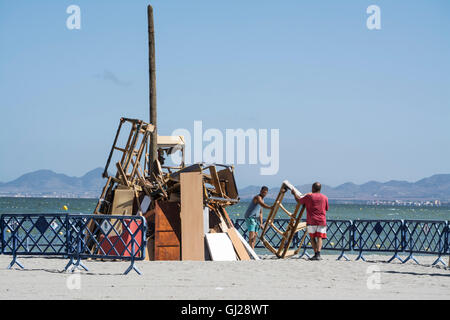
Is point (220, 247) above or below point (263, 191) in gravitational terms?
below

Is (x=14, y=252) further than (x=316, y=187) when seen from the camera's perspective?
No

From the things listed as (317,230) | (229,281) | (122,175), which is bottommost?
(229,281)

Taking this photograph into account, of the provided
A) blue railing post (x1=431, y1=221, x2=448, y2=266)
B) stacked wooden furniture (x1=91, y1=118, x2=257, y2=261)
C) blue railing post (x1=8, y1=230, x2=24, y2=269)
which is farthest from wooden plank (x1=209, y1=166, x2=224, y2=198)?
blue railing post (x1=431, y1=221, x2=448, y2=266)

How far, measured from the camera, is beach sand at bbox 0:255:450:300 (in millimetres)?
11320

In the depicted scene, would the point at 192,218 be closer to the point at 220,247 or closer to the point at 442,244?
the point at 220,247

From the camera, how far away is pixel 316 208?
54.8ft

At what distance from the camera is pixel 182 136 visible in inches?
897

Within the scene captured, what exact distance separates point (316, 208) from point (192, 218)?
3.15 m

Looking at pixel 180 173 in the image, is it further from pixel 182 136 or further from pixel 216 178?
pixel 182 136

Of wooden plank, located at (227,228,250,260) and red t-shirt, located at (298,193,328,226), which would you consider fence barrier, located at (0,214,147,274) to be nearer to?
wooden plank, located at (227,228,250,260)

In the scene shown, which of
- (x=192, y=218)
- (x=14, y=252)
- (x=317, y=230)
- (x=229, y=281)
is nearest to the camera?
(x=229, y=281)

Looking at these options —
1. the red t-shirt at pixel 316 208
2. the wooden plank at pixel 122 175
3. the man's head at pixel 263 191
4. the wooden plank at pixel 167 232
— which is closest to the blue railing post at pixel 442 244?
the red t-shirt at pixel 316 208

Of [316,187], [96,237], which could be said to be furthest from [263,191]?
[96,237]
